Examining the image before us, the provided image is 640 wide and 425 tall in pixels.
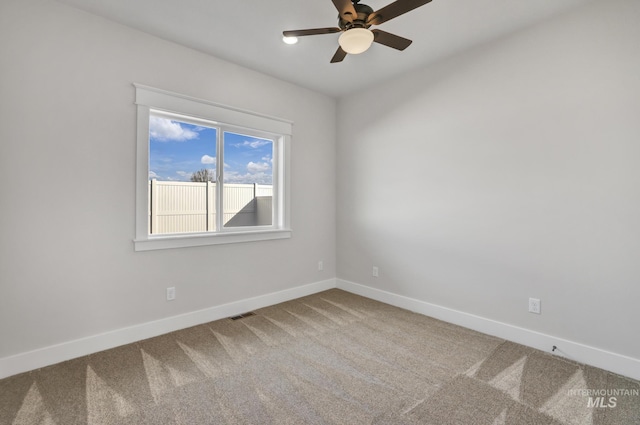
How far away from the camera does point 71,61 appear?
7.39ft

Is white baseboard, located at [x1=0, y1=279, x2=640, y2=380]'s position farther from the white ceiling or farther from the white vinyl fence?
the white ceiling

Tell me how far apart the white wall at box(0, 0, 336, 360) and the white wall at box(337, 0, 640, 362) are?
2.13m

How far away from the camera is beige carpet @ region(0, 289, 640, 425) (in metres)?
1.66

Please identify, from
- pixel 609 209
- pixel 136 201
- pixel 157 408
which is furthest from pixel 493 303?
pixel 136 201

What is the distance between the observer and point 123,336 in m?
2.47

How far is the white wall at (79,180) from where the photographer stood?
2057mm

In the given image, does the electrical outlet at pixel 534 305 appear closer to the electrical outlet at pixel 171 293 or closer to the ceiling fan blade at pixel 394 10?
the ceiling fan blade at pixel 394 10

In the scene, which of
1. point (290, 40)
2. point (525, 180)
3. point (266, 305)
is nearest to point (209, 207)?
point (266, 305)

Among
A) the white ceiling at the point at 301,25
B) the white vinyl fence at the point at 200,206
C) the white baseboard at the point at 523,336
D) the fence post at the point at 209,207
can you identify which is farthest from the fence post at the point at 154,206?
the white baseboard at the point at 523,336

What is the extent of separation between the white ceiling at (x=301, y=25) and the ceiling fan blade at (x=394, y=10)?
1.51 feet

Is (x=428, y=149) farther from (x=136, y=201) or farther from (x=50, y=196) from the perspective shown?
(x=50, y=196)

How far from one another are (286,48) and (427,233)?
2.41m

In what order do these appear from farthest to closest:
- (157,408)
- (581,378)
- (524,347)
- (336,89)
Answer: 1. (336,89)
2. (524,347)
3. (581,378)
4. (157,408)

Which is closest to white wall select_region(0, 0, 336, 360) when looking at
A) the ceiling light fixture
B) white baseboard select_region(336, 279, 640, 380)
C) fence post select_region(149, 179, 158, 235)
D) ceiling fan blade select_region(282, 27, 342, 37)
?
fence post select_region(149, 179, 158, 235)
